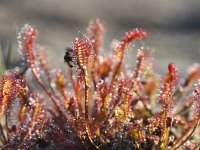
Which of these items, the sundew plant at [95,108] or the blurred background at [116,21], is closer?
the sundew plant at [95,108]

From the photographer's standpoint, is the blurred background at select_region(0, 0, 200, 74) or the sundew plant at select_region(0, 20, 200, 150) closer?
the sundew plant at select_region(0, 20, 200, 150)

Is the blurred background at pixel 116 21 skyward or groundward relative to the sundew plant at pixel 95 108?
skyward

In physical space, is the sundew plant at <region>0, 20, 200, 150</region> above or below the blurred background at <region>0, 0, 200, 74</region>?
below

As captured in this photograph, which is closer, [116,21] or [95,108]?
[95,108]

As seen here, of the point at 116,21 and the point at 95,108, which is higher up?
the point at 116,21
